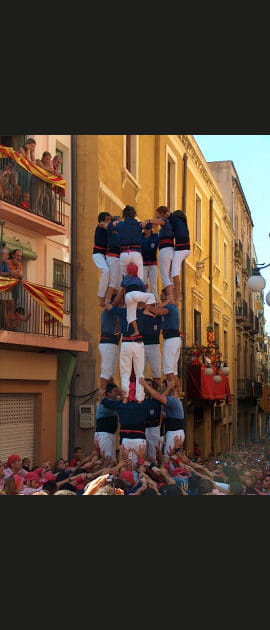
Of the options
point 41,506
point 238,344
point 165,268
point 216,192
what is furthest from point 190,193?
point 41,506

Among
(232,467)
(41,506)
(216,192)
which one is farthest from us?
(216,192)

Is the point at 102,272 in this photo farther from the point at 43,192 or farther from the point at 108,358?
the point at 43,192

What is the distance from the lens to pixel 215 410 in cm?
909

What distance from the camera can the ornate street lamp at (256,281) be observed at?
29.3ft

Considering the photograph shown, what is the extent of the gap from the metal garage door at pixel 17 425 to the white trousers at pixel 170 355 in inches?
46.0

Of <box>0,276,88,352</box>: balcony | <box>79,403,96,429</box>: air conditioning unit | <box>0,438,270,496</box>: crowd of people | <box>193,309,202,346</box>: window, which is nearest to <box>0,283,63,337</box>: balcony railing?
<box>0,276,88,352</box>: balcony

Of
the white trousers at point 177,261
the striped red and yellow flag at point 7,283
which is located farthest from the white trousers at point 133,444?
the striped red and yellow flag at point 7,283

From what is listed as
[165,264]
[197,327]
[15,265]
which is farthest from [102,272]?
[197,327]

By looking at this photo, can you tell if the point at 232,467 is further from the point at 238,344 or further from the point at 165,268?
the point at 165,268

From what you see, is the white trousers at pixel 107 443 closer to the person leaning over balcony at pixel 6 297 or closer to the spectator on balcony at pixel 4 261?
the person leaning over balcony at pixel 6 297

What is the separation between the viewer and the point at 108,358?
8.77 metres

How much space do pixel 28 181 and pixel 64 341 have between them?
141 cm

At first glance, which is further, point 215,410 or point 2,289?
point 215,410

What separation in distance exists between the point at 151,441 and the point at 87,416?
0.59m
